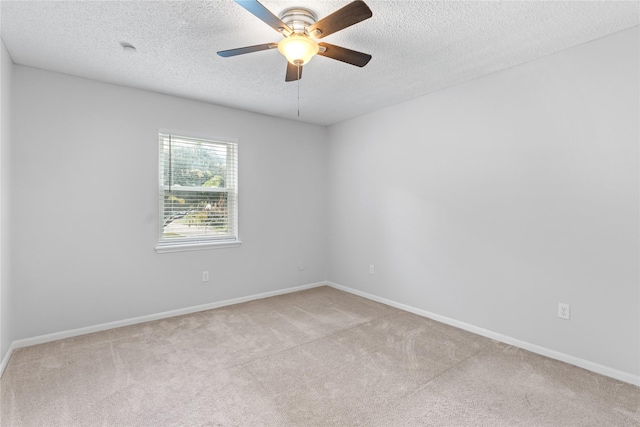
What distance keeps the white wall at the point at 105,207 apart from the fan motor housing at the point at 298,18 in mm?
2068

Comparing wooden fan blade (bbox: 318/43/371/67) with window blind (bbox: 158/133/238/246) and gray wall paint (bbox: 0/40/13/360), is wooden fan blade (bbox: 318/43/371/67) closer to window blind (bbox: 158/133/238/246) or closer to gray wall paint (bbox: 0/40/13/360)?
window blind (bbox: 158/133/238/246)

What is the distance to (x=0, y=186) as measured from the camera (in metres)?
2.36

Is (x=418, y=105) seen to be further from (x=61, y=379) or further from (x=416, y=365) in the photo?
(x=61, y=379)

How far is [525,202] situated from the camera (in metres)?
2.76

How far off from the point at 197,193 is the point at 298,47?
2.41 meters

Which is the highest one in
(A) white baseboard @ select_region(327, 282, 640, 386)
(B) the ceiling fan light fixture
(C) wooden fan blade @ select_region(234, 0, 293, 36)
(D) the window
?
(C) wooden fan blade @ select_region(234, 0, 293, 36)

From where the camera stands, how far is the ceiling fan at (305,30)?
1661 mm

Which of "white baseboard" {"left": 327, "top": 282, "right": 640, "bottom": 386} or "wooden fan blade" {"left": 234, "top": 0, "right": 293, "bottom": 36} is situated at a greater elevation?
"wooden fan blade" {"left": 234, "top": 0, "right": 293, "bottom": 36}

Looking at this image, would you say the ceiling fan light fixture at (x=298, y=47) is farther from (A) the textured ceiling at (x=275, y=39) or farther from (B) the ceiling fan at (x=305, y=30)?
(A) the textured ceiling at (x=275, y=39)

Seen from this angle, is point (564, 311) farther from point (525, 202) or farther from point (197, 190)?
point (197, 190)

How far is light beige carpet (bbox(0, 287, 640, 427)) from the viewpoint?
1876 mm

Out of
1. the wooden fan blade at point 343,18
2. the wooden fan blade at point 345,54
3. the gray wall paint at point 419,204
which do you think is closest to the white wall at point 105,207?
the gray wall paint at point 419,204

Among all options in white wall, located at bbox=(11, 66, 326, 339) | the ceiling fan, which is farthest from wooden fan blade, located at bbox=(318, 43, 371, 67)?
white wall, located at bbox=(11, 66, 326, 339)

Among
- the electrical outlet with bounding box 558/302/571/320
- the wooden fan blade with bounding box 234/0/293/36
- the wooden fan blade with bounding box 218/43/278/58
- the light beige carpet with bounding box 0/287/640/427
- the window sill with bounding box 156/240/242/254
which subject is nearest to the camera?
the wooden fan blade with bounding box 234/0/293/36
